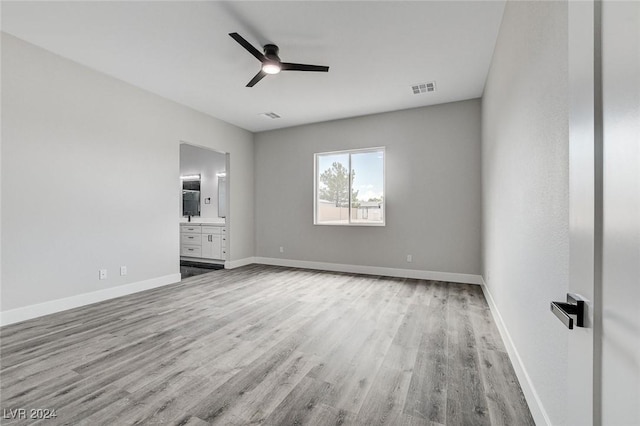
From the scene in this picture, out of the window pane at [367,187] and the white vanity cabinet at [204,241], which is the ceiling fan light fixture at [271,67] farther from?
the white vanity cabinet at [204,241]

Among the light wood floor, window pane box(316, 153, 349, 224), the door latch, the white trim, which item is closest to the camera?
the door latch

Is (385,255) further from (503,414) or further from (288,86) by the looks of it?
(503,414)

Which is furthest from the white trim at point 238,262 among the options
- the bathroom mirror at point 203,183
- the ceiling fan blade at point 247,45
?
the ceiling fan blade at point 247,45

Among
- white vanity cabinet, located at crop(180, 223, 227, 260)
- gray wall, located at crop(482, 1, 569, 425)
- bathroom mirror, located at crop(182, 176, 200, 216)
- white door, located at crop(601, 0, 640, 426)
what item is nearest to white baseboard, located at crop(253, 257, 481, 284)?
white vanity cabinet, located at crop(180, 223, 227, 260)

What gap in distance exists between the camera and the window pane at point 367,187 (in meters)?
5.25

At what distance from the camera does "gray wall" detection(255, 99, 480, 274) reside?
457 cm

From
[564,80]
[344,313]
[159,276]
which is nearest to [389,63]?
[564,80]

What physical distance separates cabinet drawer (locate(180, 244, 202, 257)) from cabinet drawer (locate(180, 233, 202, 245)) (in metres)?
0.09

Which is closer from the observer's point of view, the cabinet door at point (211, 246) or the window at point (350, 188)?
the window at point (350, 188)

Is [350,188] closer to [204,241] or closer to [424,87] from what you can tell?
[424,87]

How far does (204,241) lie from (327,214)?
2.88m

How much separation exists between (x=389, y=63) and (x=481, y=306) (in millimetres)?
3097

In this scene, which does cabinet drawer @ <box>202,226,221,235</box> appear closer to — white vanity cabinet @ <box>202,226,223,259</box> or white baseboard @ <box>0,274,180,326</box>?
white vanity cabinet @ <box>202,226,223,259</box>

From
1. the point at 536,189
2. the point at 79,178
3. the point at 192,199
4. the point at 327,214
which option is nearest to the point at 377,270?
the point at 327,214
